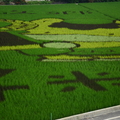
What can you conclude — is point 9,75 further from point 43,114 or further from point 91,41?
point 91,41

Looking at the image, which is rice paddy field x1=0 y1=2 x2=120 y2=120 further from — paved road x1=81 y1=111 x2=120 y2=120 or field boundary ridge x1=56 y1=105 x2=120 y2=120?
paved road x1=81 y1=111 x2=120 y2=120

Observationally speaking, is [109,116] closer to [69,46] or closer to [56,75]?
[56,75]

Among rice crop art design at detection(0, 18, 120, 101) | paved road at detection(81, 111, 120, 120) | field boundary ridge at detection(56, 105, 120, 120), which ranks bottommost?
paved road at detection(81, 111, 120, 120)

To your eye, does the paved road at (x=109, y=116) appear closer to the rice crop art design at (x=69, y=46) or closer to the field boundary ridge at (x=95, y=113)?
the field boundary ridge at (x=95, y=113)

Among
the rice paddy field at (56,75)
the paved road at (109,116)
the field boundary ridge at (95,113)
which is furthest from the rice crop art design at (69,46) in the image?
the paved road at (109,116)

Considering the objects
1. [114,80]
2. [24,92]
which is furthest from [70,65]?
[24,92]

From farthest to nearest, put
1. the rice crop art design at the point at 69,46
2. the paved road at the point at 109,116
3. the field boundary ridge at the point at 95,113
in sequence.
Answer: the rice crop art design at the point at 69,46 < the paved road at the point at 109,116 < the field boundary ridge at the point at 95,113

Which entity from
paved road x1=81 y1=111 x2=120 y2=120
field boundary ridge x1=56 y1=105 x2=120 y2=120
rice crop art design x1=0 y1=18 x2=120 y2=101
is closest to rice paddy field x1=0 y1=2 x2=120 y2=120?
rice crop art design x1=0 y1=18 x2=120 y2=101

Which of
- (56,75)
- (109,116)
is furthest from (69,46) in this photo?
(109,116)

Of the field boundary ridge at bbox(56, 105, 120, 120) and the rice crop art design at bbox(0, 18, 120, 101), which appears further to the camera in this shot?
the rice crop art design at bbox(0, 18, 120, 101)
